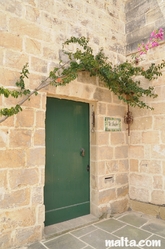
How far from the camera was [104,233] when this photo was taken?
8.00ft

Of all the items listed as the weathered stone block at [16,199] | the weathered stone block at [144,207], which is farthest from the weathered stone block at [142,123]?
the weathered stone block at [16,199]

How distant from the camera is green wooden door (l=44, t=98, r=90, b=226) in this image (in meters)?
2.68

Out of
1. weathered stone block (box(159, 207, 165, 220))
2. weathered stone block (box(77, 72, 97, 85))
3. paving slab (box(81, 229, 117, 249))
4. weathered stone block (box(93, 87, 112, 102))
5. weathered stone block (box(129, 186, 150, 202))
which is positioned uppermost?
weathered stone block (box(77, 72, 97, 85))

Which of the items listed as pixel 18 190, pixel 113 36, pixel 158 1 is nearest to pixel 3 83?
pixel 18 190

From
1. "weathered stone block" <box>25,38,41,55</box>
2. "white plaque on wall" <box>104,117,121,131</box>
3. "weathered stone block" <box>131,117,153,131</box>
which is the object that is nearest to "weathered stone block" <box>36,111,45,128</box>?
"weathered stone block" <box>25,38,41,55</box>

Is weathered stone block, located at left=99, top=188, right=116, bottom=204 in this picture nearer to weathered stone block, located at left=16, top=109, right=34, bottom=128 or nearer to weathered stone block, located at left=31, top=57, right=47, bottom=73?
weathered stone block, located at left=16, top=109, right=34, bottom=128

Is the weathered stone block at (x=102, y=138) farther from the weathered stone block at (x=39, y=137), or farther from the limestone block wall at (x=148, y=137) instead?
the weathered stone block at (x=39, y=137)

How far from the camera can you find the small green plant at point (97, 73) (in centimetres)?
243

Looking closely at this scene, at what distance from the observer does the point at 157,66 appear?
306 cm

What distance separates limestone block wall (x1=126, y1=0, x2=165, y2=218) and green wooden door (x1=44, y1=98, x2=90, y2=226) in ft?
2.90

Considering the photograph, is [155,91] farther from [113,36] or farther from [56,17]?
[56,17]

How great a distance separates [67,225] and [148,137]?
6.07ft

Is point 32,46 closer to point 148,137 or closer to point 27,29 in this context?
point 27,29

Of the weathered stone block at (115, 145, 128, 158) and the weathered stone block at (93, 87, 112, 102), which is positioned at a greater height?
the weathered stone block at (93, 87, 112, 102)
